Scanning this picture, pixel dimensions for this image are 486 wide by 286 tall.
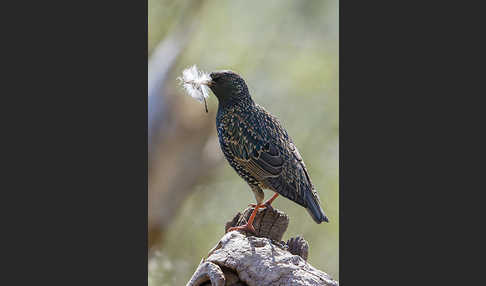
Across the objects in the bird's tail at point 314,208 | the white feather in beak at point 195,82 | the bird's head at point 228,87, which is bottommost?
the bird's tail at point 314,208

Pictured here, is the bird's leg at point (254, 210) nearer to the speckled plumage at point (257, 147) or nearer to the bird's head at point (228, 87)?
the speckled plumage at point (257, 147)

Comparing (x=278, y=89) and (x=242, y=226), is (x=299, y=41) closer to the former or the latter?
(x=278, y=89)

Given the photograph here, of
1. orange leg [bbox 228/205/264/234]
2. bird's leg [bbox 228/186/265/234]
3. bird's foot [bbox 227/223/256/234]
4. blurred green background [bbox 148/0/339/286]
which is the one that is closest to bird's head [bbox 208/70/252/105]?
blurred green background [bbox 148/0/339/286]

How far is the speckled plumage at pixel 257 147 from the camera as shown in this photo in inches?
281

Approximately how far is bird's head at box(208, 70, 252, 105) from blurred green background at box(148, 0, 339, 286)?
14 cm

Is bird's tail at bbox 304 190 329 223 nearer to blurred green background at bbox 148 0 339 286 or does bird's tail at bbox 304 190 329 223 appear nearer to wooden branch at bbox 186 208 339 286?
blurred green background at bbox 148 0 339 286

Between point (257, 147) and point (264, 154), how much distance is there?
109mm

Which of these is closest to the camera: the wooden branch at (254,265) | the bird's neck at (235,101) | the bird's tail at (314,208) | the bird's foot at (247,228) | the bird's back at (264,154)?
the wooden branch at (254,265)

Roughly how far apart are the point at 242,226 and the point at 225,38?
206cm

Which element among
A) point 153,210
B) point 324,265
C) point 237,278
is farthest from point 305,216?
point 153,210

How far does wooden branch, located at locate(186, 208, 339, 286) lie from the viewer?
665 cm

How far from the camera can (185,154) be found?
8562mm

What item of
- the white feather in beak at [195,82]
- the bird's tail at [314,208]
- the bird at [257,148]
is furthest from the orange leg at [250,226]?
the white feather in beak at [195,82]

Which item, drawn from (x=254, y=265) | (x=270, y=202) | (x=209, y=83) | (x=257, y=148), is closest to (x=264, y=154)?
(x=257, y=148)
